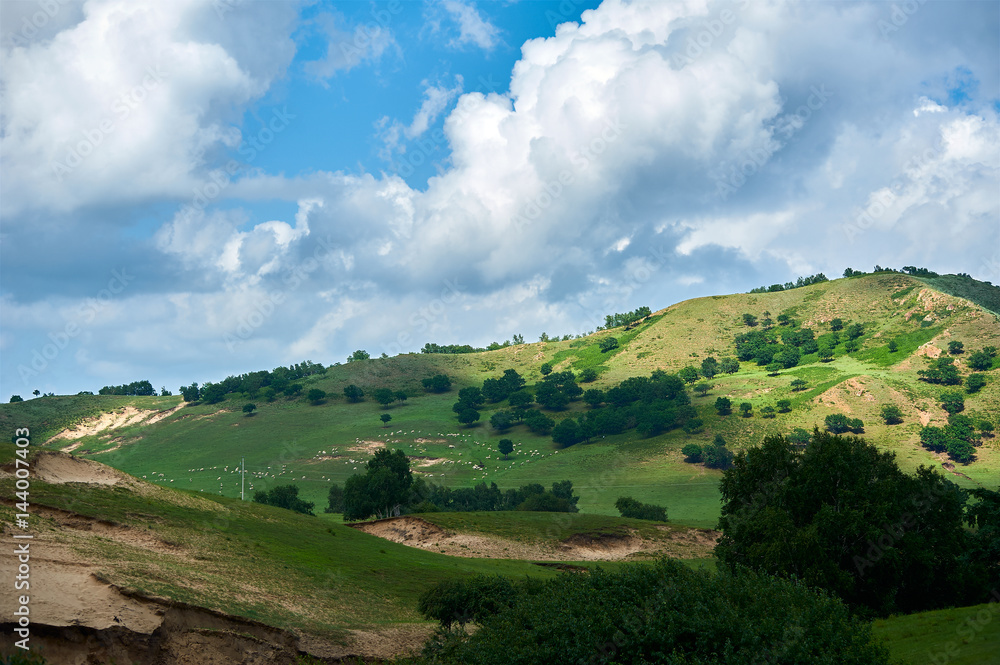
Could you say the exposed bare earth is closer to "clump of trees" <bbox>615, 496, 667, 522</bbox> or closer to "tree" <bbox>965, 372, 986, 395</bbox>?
"clump of trees" <bbox>615, 496, 667, 522</bbox>

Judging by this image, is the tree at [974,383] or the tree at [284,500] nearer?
the tree at [284,500]

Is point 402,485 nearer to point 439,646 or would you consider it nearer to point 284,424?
point 439,646

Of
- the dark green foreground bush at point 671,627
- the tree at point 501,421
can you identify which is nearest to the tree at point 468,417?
the tree at point 501,421

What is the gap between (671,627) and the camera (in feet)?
80.4

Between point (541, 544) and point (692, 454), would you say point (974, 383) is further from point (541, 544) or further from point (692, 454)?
point (541, 544)

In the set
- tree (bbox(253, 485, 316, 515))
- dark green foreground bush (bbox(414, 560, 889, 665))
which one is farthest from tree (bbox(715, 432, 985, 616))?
tree (bbox(253, 485, 316, 515))

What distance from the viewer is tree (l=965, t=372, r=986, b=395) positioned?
161 meters

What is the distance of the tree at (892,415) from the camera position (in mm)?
152375

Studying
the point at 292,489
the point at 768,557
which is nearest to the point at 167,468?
the point at 292,489

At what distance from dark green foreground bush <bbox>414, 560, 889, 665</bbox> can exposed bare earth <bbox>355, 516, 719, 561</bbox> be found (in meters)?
42.5

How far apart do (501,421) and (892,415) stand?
8742 cm

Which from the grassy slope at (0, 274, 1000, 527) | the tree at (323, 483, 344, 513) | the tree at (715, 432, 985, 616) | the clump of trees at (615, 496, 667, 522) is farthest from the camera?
the grassy slope at (0, 274, 1000, 527)

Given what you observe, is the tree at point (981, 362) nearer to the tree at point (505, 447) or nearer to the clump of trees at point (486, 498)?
the tree at point (505, 447)

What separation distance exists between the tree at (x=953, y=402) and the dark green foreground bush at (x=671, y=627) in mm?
151338
